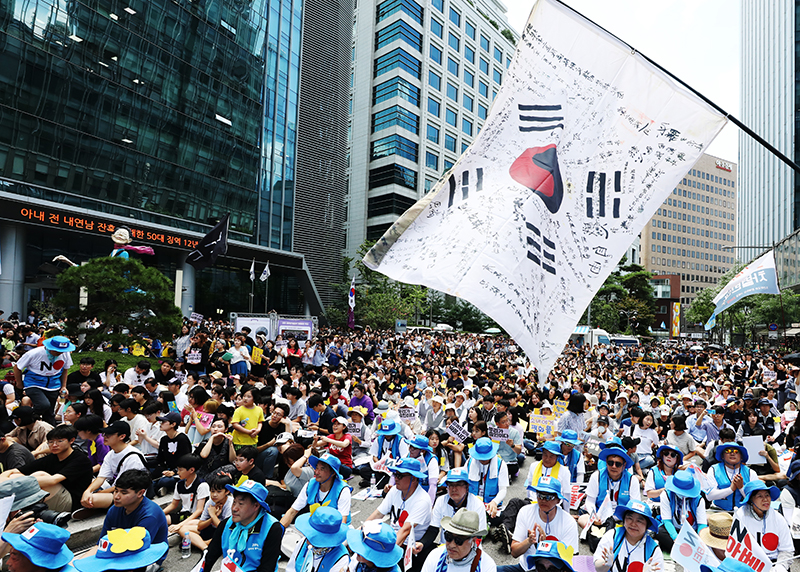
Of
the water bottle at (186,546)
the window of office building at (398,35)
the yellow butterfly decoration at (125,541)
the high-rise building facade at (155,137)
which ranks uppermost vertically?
the window of office building at (398,35)

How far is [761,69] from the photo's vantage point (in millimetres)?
71938

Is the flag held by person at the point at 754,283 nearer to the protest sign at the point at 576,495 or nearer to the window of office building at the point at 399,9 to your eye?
the protest sign at the point at 576,495

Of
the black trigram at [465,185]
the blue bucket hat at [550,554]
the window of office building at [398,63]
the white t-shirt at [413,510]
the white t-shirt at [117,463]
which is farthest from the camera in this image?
the window of office building at [398,63]

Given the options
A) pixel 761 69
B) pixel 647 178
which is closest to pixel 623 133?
pixel 647 178

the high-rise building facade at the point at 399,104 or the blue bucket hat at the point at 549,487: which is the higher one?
the high-rise building facade at the point at 399,104

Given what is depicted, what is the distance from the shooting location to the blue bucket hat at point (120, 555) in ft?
11.7

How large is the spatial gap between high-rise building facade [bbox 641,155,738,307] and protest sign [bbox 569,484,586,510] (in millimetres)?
131247

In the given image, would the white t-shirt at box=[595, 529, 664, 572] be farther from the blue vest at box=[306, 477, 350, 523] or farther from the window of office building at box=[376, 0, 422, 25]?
the window of office building at box=[376, 0, 422, 25]

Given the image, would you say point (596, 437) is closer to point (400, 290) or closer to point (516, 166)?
point (516, 166)

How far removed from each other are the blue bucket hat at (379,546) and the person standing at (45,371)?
23.7 ft

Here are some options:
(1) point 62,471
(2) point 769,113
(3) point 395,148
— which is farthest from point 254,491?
(2) point 769,113

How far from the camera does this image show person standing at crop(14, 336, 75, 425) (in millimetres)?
8773

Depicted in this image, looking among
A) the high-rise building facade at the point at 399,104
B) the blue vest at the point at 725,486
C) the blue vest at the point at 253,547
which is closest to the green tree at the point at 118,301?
the blue vest at the point at 253,547

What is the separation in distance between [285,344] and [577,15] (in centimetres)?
1757
